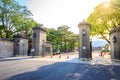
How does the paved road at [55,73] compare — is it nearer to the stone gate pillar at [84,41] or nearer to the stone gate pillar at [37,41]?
the stone gate pillar at [84,41]

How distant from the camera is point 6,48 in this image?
849 inches

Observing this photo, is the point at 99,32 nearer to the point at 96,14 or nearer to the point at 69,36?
the point at 96,14

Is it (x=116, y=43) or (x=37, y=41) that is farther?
(x=37, y=41)

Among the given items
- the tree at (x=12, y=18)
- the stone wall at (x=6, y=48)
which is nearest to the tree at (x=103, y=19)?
the tree at (x=12, y=18)

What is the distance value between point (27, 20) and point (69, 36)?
66.5 feet

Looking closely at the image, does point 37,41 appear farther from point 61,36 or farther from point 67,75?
point 61,36

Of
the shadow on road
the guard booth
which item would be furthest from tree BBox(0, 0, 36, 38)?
the shadow on road

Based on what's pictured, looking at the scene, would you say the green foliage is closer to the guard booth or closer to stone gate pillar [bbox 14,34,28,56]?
stone gate pillar [bbox 14,34,28,56]

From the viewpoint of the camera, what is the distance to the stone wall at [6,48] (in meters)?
20.8

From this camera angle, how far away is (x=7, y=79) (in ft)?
21.1

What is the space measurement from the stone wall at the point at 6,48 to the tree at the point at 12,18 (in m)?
6.76

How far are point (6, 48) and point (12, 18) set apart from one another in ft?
27.5

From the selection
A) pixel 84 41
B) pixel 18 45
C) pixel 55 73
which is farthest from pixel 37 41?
pixel 55 73

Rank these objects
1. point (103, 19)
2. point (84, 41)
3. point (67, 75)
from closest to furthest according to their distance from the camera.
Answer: point (67, 75) < point (84, 41) < point (103, 19)
